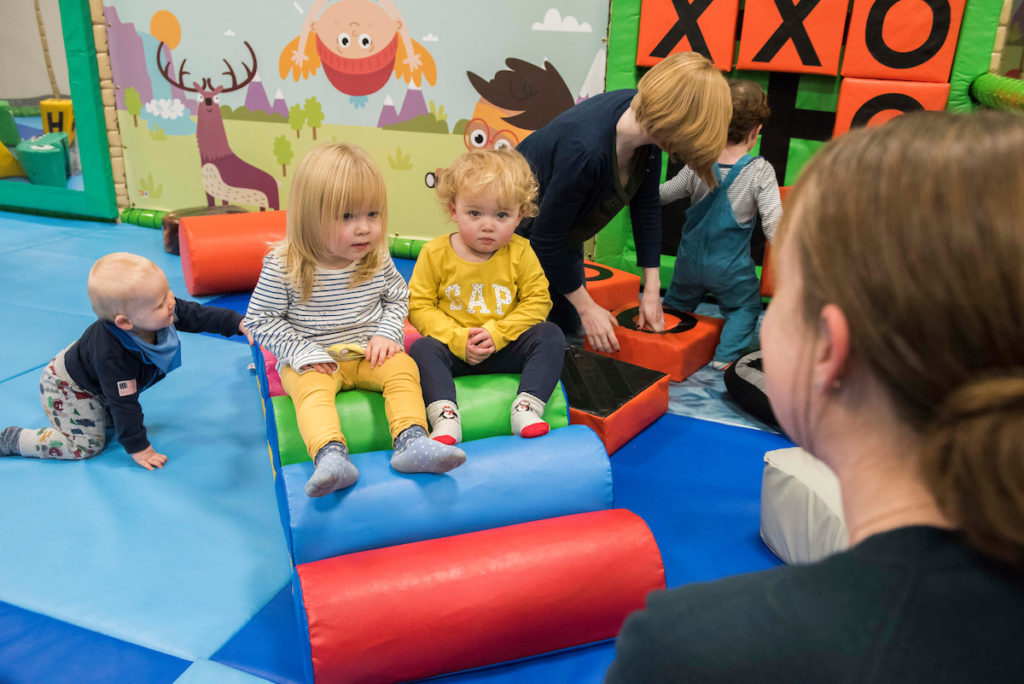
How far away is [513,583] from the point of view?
→ 58.5 inches

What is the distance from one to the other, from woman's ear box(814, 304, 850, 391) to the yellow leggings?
1.31m

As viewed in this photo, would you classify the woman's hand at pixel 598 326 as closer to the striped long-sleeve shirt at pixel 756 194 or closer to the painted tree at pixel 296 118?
the striped long-sleeve shirt at pixel 756 194

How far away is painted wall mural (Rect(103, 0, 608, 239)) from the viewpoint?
3.88m

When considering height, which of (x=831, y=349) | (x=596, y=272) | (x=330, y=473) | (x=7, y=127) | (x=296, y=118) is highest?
(x=831, y=349)

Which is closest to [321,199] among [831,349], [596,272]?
[831,349]

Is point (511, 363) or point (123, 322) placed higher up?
point (123, 322)

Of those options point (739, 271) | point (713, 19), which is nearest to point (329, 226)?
point (739, 271)

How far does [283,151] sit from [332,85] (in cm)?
52

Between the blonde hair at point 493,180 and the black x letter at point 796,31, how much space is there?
1694 millimetres

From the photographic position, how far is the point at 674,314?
3230 millimetres

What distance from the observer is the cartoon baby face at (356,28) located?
4066 mm

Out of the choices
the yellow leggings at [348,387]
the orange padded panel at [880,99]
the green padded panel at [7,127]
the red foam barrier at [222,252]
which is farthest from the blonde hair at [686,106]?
the green padded panel at [7,127]

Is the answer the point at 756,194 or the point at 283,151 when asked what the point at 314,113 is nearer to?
the point at 283,151

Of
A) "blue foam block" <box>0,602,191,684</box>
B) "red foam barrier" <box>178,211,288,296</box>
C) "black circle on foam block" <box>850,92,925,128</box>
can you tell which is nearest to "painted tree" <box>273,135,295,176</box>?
"red foam barrier" <box>178,211,288,296</box>
